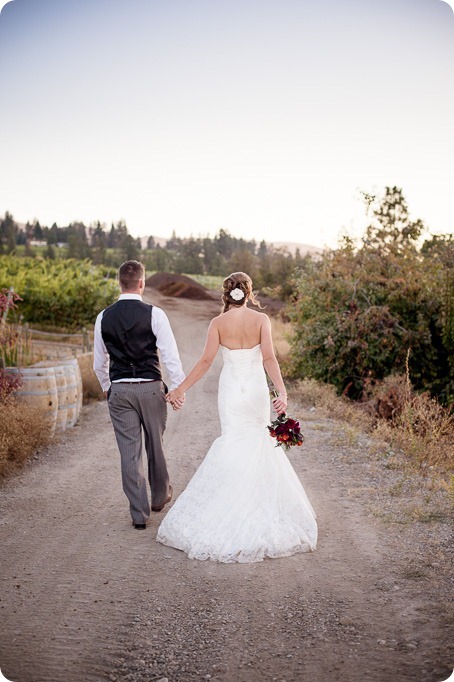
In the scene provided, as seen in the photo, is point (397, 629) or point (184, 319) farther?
point (184, 319)

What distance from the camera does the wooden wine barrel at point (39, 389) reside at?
9.23m

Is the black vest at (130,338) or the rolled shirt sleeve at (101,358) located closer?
the black vest at (130,338)

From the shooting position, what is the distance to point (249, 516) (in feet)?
17.6

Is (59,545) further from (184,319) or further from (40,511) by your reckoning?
(184,319)

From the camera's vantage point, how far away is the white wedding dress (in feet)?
17.3

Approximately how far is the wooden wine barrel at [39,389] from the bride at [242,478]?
12.7 ft

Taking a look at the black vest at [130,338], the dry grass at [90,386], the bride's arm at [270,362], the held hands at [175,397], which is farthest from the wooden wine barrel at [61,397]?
the bride's arm at [270,362]

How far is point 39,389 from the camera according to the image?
367 inches

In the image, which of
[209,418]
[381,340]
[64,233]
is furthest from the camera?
[64,233]

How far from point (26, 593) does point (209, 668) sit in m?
1.60

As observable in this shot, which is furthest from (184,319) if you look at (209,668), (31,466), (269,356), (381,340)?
(209,668)

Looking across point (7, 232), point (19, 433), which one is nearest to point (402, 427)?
point (19, 433)

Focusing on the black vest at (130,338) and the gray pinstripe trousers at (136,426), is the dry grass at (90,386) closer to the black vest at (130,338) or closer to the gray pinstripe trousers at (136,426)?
the gray pinstripe trousers at (136,426)

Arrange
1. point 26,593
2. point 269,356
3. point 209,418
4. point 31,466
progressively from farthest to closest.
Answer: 1. point 209,418
2. point 31,466
3. point 269,356
4. point 26,593
